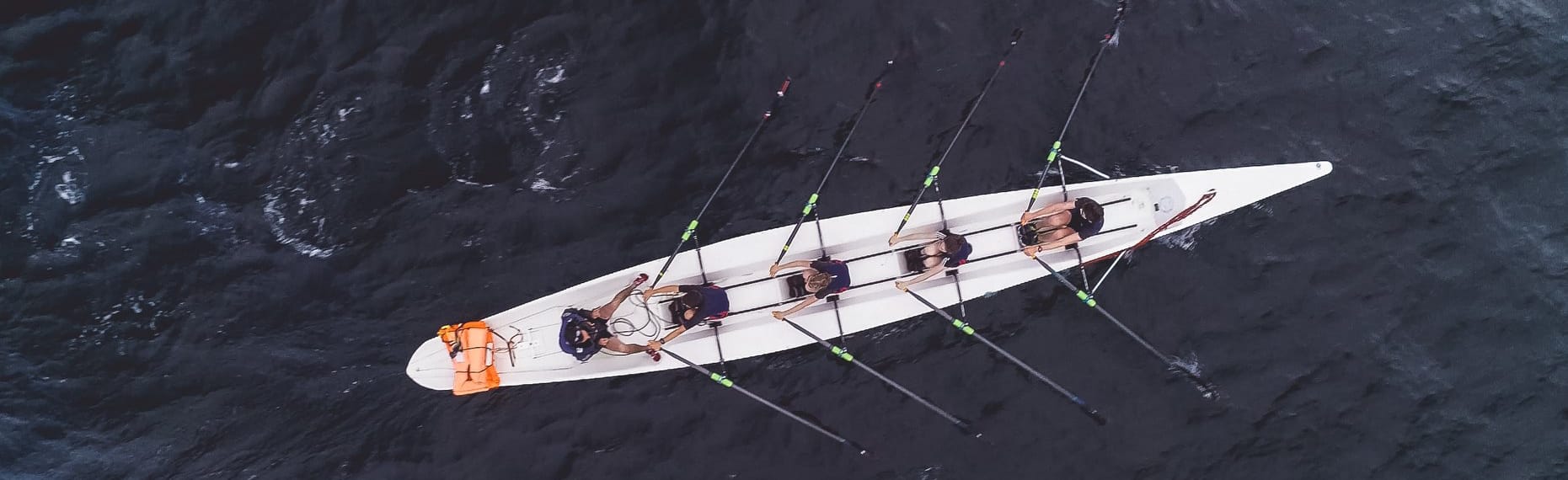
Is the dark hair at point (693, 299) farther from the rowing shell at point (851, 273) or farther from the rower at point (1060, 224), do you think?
the rower at point (1060, 224)

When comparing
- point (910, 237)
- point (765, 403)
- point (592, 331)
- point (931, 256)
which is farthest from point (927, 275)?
point (592, 331)

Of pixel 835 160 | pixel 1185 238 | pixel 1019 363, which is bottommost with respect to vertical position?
pixel 1019 363

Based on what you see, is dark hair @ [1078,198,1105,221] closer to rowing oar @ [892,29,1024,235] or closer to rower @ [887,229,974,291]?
rower @ [887,229,974,291]

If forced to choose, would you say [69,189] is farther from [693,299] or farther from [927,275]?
[927,275]

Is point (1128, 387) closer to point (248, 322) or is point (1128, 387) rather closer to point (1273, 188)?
point (1273, 188)

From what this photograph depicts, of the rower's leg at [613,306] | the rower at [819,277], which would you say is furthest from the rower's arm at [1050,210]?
the rower's leg at [613,306]

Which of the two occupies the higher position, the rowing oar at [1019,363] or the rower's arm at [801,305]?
the rower's arm at [801,305]
